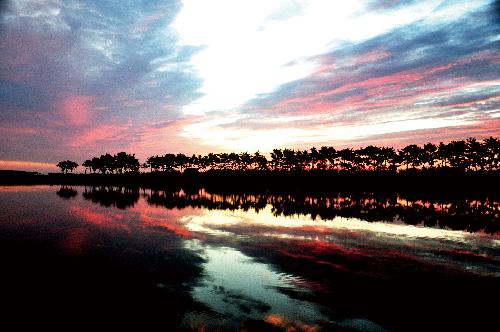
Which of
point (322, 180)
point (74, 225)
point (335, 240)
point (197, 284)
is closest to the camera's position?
point (197, 284)

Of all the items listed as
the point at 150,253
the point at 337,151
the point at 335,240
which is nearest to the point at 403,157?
the point at 337,151

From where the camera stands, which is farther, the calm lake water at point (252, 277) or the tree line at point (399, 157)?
the tree line at point (399, 157)

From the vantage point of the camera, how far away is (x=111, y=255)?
18.1m

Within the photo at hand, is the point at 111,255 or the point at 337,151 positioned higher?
the point at 337,151

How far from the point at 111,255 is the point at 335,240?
49.0 feet

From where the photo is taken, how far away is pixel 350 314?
1041 cm

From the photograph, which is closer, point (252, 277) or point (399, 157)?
point (252, 277)

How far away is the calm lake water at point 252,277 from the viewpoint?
1001 cm

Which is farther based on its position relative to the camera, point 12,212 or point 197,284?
point 12,212

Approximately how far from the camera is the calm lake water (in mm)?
10008

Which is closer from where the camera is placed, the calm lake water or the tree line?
the calm lake water

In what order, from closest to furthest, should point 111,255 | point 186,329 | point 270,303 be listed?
point 186,329, point 270,303, point 111,255

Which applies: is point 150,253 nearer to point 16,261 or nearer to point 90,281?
point 90,281

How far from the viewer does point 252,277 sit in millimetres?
14172
